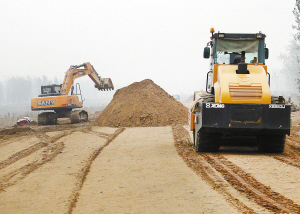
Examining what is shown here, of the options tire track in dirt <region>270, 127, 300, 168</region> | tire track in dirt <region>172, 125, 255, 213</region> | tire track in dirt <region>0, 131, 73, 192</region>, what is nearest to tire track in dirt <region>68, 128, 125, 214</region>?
tire track in dirt <region>0, 131, 73, 192</region>

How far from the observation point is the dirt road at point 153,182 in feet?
17.9

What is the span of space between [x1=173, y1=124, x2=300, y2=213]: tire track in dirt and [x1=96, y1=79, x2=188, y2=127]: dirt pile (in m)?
11.7

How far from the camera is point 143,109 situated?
2328 centimetres

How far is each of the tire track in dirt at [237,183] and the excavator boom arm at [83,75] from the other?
19192 mm

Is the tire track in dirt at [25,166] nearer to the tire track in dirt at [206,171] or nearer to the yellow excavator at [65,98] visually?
the tire track in dirt at [206,171]

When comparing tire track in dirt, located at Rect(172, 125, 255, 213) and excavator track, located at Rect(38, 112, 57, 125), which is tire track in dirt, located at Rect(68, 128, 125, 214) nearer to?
tire track in dirt, located at Rect(172, 125, 255, 213)

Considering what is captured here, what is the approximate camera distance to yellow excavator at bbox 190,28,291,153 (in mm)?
9320

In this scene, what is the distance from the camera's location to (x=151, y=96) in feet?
82.2

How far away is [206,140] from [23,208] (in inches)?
229

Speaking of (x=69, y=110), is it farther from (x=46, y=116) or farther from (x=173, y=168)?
(x=173, y=168)

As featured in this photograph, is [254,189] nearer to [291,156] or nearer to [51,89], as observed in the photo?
[291,156]

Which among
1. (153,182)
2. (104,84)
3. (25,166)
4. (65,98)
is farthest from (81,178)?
(104,84)

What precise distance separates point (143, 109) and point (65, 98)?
6846 mm

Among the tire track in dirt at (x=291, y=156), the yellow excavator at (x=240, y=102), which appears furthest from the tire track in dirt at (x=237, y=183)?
the tire track in dirt at (x=291, y=156)
